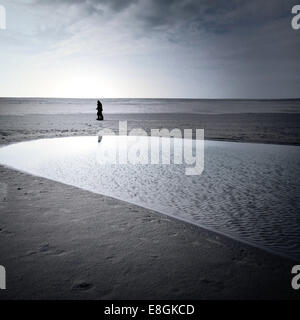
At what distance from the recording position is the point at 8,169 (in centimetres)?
959

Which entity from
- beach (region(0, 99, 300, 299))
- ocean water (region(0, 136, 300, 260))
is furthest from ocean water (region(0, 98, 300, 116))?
beach (region(0, 99, 300, 299))

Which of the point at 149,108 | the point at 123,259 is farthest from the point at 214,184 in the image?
the point at 149,108

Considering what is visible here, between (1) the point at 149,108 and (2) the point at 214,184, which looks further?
(1) the point at 149,108

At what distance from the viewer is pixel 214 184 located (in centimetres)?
835

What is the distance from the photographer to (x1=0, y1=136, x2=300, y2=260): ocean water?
5.38 meters

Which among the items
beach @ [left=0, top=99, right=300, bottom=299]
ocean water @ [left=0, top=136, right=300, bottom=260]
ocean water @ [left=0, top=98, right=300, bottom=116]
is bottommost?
beach @ [left=0, top=99, right=300, bottom=299]

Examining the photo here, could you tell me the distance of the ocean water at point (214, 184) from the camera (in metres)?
5.38

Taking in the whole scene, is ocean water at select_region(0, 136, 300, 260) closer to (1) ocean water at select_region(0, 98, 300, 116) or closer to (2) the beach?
(2) the beach

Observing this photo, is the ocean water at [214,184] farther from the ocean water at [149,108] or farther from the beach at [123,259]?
the ocean water at [149,108]

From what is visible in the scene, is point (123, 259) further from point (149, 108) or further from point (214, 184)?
point (149, 108)

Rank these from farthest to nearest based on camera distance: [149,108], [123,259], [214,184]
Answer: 1. [149,108]
2. [214,184]
3. [123,259]
